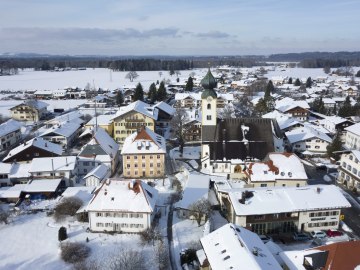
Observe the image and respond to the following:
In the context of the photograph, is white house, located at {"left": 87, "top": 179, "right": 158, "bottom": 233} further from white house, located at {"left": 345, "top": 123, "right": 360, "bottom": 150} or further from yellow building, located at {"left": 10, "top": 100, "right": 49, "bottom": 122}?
yellow building, located at {"left": 10, "top": 100, "right": 49, "bottom": 122}

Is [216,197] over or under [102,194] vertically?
under

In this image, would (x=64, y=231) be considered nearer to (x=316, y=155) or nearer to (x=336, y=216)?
(x=336, y=216)

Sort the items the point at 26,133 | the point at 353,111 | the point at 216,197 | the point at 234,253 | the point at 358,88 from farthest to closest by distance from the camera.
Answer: the point at 358,88
the point at 353,111
the point at 26,133
the point at 216,197
the point at 234,253

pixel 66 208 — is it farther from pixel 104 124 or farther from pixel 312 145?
pixel 312 145

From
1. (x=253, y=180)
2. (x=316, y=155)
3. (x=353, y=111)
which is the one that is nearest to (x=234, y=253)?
(x=253, y=180)

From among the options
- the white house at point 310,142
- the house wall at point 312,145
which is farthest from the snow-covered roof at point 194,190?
the house wall at point 312,145

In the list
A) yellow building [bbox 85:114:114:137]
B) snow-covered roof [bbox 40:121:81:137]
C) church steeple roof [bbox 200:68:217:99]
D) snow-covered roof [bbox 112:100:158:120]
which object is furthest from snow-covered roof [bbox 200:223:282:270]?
yellow building [bbox 85:114:114:137]
